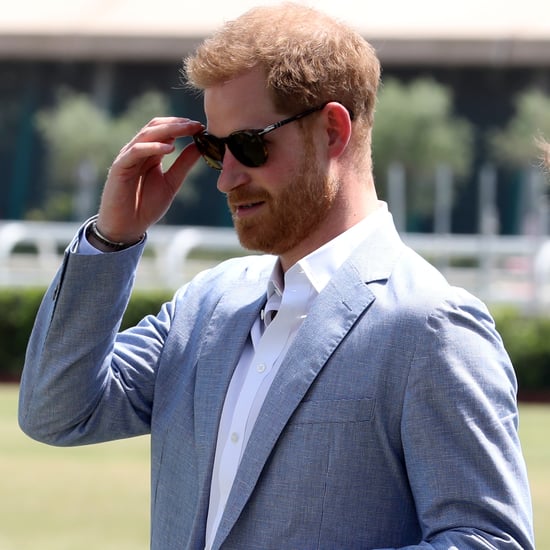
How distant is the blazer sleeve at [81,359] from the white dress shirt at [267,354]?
0.27 metres

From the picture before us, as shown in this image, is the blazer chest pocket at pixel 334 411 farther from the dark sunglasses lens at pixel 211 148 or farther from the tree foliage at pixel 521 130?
the tree foliage at pixel 521 130

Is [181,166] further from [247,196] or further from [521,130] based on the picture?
[521,130]

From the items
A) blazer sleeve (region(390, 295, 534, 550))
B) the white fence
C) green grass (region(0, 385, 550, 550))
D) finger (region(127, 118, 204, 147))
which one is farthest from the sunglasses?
the white fence

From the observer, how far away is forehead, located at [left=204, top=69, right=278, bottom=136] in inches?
83.2

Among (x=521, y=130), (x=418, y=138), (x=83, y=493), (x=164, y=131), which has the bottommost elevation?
(x=83, y=493)

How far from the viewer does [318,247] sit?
2.16m

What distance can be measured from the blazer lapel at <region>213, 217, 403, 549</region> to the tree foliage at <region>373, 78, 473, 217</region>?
28018 mm

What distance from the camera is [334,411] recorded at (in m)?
1.94

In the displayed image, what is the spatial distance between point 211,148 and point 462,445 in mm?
724

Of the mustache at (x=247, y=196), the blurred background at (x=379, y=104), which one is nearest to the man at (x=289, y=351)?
the mustache at (x=247, y=196)

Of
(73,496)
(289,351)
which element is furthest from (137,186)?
(73,496)

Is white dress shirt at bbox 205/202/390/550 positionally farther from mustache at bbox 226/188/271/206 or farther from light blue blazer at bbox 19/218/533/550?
mustache at bbox 226/188/271/206

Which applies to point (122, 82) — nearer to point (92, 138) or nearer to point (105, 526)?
point (92, 138)

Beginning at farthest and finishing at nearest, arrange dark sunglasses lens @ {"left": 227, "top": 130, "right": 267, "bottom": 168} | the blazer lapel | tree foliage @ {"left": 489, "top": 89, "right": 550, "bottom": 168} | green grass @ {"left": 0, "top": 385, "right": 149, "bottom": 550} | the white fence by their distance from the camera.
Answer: tree foliage @ {"left": 489, "top": 89, "right": 550, "bottom": 168} < the white fence < green grass @ {"left": 0, "top": 385, "right": 149, "bottom": 550} < dark sunglasses lens @ {"left": 227, "top": 130, "right": 267, "bottom": 168} < the blazer lapel
